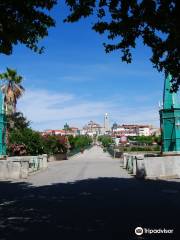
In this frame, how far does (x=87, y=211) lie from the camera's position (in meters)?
10.8

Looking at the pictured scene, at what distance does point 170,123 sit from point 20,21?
15103mm

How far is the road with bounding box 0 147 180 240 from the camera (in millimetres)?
8203

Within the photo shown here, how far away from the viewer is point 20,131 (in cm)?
4319

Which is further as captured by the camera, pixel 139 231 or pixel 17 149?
pixel 17 149

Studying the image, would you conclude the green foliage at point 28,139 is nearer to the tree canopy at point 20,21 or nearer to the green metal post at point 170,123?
the green metal post at point 170,123

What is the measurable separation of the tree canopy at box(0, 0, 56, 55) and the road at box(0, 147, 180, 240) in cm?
392

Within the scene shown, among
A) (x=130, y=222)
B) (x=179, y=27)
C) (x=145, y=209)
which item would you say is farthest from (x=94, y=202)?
(x=179, y=27)

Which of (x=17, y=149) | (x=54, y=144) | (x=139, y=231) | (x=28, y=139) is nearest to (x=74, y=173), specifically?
(x=17, y=149)

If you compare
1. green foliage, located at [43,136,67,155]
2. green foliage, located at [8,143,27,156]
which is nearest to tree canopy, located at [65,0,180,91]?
green foliage, located at [8,143,27,156]

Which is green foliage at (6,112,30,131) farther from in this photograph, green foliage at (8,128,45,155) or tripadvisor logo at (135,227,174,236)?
tripadvisor logo at (135,227,174,236)

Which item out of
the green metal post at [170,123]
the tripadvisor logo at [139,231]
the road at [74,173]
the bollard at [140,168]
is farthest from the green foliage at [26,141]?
the tripadvisor logo at [139,231]

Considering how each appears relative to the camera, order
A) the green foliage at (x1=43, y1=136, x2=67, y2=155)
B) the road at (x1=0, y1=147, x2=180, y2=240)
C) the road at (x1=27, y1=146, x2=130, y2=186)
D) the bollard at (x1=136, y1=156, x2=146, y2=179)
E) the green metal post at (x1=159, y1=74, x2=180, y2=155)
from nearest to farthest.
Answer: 1. the road at (x1=0, y1=147, x2=180, y2=240)
2. the bollard at (x1=136, y1=156, x2=146, y2=179)
3. the road at (x1=27, y1=146, x2=130, y2=186)
4. the green metal post at (x1=159, y1=74, x2=180, y2=155)
5. the green foliage at (x1=43, y1=136, x2=67, y2=155)

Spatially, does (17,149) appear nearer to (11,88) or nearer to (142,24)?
(11,88)

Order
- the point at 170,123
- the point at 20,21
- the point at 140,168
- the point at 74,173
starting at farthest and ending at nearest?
1. the point at 74,173
2. the point at 170,123
3. the point at 140,168
4. the point at 20,21
